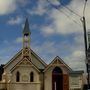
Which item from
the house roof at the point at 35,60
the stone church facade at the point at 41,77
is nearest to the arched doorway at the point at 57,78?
the stone church facade at the point at 41,77

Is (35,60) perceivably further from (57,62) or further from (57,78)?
(57,78)

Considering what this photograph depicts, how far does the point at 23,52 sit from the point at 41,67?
4.74 meters

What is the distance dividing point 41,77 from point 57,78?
3148mm

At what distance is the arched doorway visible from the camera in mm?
60191

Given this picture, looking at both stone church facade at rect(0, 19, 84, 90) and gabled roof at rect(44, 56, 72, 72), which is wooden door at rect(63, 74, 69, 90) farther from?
gabled roof at rect(44, 56, 72, 72)

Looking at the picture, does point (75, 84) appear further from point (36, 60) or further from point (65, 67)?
point (36, 60)

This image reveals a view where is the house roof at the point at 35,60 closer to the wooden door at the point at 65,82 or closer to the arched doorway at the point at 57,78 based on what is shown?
the arched doorway at the point at 57,78

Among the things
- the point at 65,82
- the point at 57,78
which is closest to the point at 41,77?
→ the point at 57,78

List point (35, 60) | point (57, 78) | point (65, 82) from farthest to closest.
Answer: point (35, 60), point (57, 78), point (65, 82)

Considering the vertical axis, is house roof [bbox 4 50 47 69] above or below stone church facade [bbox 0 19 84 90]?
above

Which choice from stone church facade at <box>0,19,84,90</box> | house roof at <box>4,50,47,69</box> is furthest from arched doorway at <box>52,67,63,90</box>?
house roof at <box>4,50,47,69</box>

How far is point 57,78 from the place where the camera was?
60.4 m

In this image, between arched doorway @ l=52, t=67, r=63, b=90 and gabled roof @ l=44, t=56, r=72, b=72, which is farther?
gabled roof @ l=44, t=56, r=72, b=72

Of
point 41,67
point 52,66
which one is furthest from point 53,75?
point 41,67
